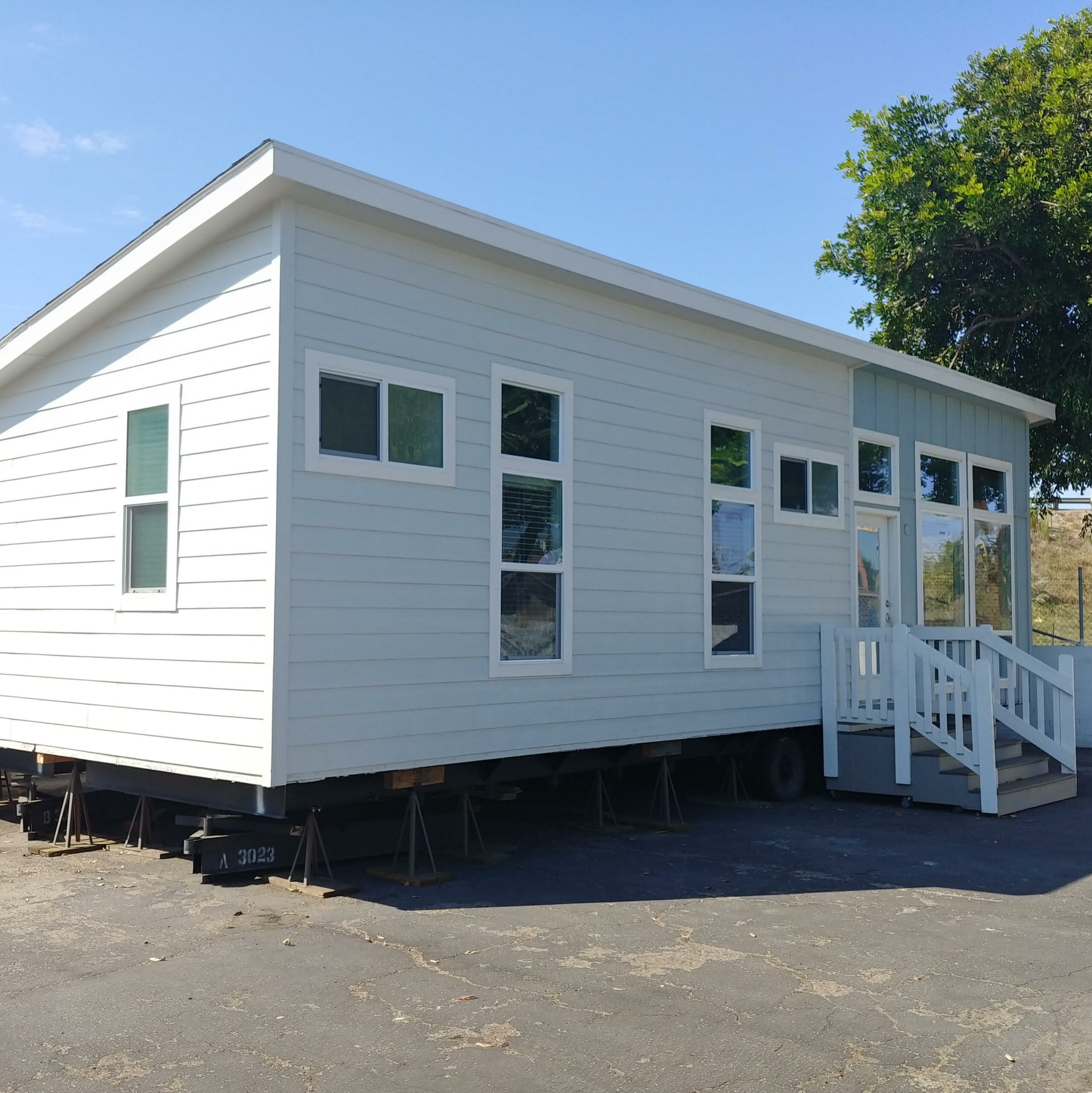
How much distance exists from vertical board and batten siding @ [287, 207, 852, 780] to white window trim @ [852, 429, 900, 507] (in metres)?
0.60

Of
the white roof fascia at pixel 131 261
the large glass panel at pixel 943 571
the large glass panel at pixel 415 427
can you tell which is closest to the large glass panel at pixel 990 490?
the large glass panel at pixel 943 571

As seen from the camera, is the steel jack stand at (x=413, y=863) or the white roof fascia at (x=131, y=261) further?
the steel jack stand at (x=413, y=863)

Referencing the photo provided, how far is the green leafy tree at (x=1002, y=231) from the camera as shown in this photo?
16.7 m

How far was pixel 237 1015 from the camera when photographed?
502 centimetres

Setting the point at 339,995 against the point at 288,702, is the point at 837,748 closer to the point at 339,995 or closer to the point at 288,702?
the point at 288,702

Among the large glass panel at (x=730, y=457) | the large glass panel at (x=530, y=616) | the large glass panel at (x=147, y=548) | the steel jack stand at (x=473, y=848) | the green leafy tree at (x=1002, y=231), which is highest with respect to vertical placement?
the green leafy tree at (x=1002, y=231)

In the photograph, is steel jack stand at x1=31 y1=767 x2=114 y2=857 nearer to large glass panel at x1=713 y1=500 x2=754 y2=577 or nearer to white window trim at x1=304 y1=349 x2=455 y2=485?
white window trim at x1=304 y1=349 x2=455 y2=485

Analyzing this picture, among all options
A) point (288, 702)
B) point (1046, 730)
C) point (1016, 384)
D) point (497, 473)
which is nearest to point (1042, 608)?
point (1016, 384)

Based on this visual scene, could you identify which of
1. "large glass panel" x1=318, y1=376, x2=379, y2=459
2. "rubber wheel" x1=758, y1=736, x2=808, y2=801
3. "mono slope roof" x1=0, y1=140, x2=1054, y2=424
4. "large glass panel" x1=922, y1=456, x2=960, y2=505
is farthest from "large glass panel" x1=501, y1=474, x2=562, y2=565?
"large glass panel" x1=922, y1=456, x2=960, y2=505

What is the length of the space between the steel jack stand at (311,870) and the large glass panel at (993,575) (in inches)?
361

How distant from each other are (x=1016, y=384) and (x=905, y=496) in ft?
19.8

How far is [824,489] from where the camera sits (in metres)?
11.9

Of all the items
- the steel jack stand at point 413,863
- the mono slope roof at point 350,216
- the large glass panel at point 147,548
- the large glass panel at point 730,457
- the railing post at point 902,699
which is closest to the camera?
the mono slope roof at point 350,216

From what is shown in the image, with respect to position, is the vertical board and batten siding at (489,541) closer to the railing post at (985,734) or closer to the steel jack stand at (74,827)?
the railing post at (985,734)
